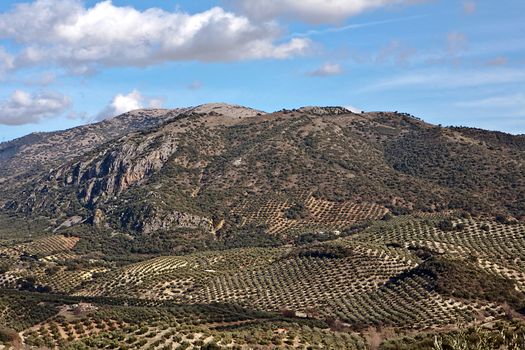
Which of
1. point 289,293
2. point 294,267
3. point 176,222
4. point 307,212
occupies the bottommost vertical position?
point 289,293

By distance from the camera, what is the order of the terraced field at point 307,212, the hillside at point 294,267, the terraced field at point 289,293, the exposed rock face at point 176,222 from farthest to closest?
the exposed rock face at point 176,222
the terraced field at point 307,212
the hillside at point 294,267
the terraced field at point 289,293

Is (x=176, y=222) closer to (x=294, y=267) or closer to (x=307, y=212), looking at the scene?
(x=307, y=212)

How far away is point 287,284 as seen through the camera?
337ft

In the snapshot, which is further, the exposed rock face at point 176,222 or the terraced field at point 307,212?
the exposed rock face at point 176,222

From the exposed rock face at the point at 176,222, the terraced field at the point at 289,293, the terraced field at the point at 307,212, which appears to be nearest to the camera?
the terraced field at the point at 289,293

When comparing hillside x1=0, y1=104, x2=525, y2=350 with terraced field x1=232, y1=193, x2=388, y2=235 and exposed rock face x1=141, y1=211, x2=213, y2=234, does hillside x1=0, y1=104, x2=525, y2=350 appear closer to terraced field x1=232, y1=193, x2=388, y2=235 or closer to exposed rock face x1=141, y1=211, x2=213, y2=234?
exposed rock face x1=141, y1=211, x2=213, y2=234

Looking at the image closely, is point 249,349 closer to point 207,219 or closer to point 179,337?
point 179,337

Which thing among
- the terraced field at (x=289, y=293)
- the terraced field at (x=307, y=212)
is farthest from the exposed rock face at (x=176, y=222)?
the terraced field at (x=289, y=293)

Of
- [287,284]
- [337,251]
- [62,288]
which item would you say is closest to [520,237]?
[337,251]

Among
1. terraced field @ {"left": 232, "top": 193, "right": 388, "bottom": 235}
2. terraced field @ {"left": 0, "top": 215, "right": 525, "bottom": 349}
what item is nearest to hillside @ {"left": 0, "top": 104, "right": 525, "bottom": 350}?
terraced field @ {"left": 0, "top": 215, "right": 525, "bottom": 349}

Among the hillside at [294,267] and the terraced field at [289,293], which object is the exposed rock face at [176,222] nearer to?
the hillside at [294,267]

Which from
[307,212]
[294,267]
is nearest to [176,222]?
[307,212]

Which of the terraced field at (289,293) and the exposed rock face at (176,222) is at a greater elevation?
the exposed rock face at (176,222)

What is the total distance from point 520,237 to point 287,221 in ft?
241
